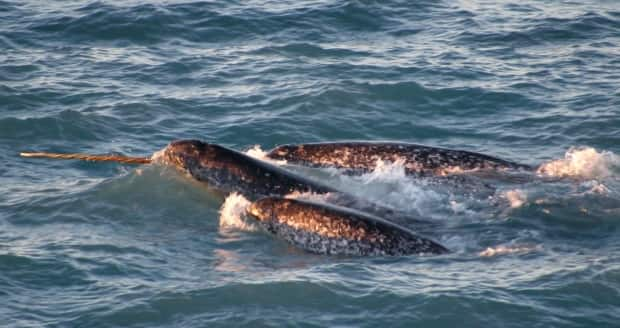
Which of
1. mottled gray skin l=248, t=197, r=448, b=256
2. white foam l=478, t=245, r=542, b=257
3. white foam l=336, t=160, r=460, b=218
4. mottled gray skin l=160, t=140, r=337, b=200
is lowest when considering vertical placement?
white foam l=478, t=245, r=542, b=257

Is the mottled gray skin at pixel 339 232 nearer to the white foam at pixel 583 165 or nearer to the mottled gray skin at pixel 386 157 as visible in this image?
the mottled gray skin at pixel 386 157

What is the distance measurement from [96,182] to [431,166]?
541 centimetres

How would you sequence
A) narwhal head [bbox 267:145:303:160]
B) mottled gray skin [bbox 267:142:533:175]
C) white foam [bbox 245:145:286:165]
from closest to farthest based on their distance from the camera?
mottled gray skin [bbox 267:142:533:175]
white foam [bbox 245:145:286:165]
narwhal head [bbox 267:145:303:160]

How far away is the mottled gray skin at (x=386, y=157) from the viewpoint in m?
17.2

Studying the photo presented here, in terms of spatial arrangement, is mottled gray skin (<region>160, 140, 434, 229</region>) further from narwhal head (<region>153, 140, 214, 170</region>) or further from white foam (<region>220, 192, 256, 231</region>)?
white foam (<region>220, 192, 256, 231</region>)

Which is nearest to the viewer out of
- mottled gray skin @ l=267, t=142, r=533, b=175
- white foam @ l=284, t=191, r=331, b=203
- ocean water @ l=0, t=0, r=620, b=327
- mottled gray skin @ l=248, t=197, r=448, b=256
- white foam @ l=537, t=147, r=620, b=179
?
ocean water @ l=0, t=0, r=620, b=327

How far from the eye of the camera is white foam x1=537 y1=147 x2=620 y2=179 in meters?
17.0

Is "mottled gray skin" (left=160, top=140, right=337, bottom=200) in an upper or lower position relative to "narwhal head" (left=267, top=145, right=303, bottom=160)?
upper

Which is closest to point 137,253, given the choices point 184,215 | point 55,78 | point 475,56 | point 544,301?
point 184,215

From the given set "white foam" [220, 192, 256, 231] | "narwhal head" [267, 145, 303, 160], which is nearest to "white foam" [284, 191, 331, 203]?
"white foam" [220, 192, 256, 231]

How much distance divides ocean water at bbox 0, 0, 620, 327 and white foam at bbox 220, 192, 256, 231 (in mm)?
50

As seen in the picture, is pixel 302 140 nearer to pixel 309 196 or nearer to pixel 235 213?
pixel 309 196

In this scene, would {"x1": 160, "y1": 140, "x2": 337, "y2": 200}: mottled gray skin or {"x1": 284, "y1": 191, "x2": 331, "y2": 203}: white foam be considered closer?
{"x1": 284, "y1": 191, "x2": 331, "y2": 203}: white foam

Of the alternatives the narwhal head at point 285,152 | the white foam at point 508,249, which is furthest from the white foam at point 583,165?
the narwhal head at point 285,152
